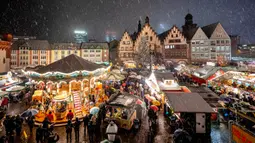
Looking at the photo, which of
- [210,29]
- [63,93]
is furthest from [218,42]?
[63,93]

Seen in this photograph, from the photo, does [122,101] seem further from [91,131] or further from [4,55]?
[4,55]

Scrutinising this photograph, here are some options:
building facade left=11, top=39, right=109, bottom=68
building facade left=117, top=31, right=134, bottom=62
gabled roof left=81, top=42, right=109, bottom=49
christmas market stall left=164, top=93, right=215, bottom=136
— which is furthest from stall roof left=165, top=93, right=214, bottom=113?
gabled roof left=81, top=42, right=109, bottom=49

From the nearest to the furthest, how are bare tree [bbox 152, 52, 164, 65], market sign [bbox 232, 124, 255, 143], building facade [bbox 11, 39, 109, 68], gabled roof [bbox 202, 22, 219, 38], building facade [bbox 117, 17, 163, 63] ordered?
1. market sign [bbox 232, 124, 255, 143]
2. gabled roof [bbox 202, 22, 219, 38]
3. bare tree [bbox 152, 52, 164, 65]
4. building facade [bbox 117, 17, 163, 63]
5. building facade [bbox 11, 39, 109, 68]

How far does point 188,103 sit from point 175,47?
42842 mm

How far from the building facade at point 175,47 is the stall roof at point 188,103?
1591 inches

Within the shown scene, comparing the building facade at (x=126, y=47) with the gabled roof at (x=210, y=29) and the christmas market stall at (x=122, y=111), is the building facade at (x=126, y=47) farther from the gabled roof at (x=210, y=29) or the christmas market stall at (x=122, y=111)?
the christmas market stall at (x=122, y=111)

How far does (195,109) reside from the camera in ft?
31.2

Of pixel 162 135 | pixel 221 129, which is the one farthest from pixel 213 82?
pixel 162 135

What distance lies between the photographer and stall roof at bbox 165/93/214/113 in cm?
941

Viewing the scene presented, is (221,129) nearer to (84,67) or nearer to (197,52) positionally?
(84,67)

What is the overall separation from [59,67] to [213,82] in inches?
855

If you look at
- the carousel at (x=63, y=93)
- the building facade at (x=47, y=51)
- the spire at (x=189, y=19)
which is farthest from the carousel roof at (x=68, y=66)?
the spire at (x=189, y=19)

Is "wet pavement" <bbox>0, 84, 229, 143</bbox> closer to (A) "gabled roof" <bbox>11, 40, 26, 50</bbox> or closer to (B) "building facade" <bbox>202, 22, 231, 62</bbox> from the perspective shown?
(B) "building facade" <bbox>202, 22, 231, 62</bbox>

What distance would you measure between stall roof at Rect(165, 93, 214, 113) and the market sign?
341cm
